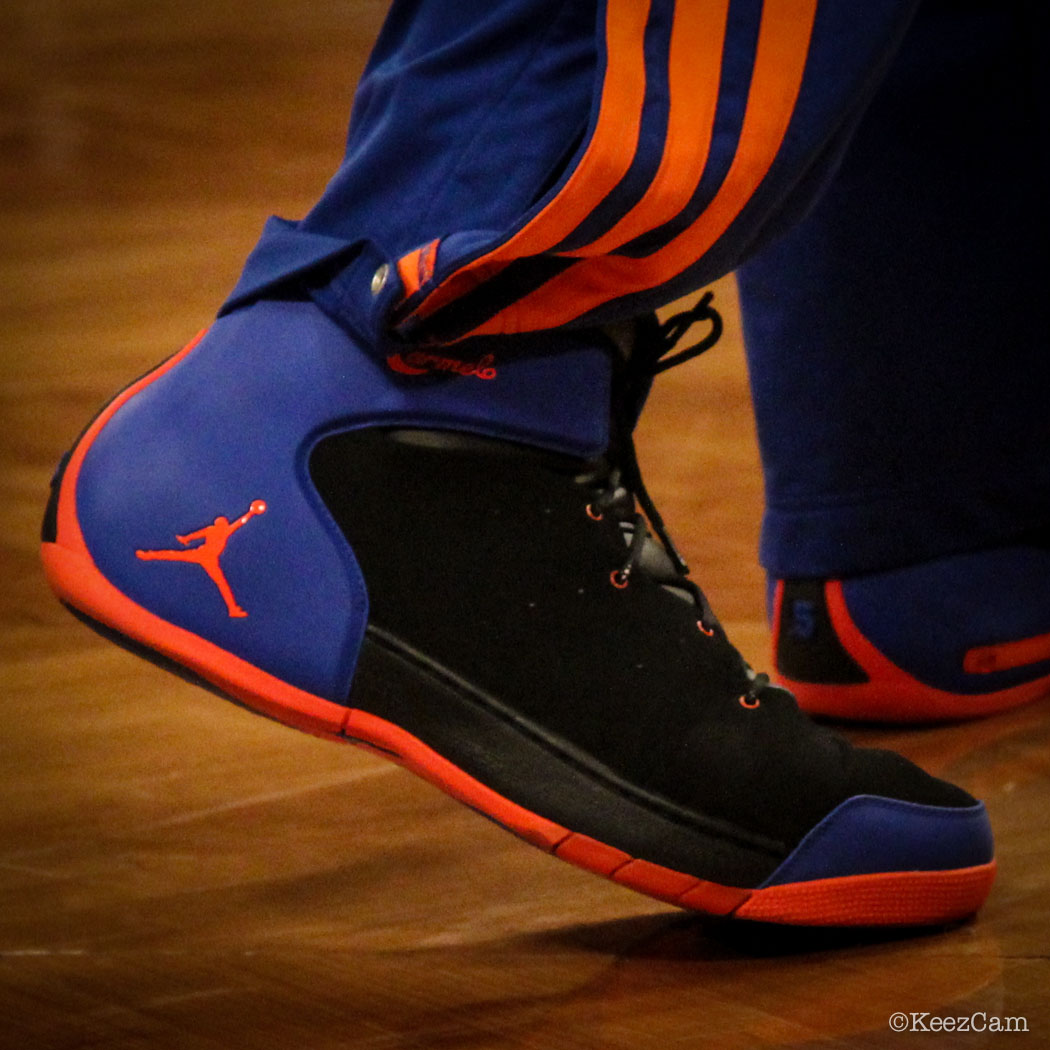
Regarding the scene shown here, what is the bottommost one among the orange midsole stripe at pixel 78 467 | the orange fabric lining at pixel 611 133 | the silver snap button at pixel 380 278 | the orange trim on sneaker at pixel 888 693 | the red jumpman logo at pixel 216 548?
the orange trim on sneaker at pixel 888 693

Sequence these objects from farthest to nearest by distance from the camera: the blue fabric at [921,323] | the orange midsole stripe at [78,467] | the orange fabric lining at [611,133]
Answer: the blue fabric at [921,323] → the orange midsole stripe at [78,467] → the orange fabric lining at [611,133]

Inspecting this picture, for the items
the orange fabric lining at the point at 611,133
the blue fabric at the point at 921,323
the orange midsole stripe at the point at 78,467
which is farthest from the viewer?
the blue fabric at the point at 921,323

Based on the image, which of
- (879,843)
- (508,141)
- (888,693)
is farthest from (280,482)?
(888,693)

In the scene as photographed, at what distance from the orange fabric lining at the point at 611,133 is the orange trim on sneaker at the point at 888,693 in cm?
36

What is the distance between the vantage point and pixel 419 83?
1.35ft

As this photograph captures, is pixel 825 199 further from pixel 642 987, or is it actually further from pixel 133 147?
pixel 133 147

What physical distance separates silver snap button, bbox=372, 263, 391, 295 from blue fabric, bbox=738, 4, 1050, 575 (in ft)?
1.03

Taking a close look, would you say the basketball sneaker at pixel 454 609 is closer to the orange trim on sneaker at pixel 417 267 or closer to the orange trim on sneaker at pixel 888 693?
the orange trim on sneaker at pixel 417 267

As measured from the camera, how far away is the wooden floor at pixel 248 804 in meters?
0.37

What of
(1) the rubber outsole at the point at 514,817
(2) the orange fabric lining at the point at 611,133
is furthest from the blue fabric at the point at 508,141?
(1) the rubber outsole at the point at 514,817

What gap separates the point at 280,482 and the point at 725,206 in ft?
0.57

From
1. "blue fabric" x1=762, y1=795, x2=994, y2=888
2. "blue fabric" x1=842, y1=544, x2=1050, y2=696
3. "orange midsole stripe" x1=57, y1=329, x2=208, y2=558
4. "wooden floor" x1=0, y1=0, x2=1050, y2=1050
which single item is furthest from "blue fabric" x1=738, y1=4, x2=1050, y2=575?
"orange midsole stripe" x1=57, y1=329, x2=208, y2=558

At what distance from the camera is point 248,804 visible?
1.82ft

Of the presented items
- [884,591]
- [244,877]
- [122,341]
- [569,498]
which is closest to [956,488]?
[884,591]
